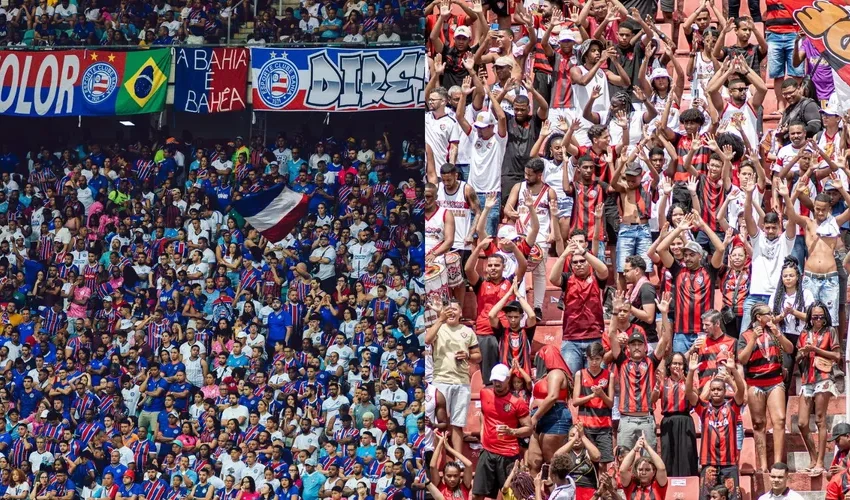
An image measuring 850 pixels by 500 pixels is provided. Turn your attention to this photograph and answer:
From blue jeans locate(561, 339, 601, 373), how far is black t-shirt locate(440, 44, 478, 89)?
430cm

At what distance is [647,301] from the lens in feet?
46.0

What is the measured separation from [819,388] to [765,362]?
0.51 meters

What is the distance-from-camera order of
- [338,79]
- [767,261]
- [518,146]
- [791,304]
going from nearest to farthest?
[791,304]
[767,261]
[518,146]
[338,79]

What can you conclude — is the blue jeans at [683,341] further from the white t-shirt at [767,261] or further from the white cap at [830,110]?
the white cap at [830,110]

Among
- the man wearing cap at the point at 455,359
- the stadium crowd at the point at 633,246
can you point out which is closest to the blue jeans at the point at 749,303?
the stadium crowd at the point at 633,246

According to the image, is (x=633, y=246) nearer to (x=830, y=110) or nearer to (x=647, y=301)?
(x=647, y=301)

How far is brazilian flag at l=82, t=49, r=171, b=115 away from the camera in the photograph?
84.4ft

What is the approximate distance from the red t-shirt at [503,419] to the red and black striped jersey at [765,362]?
207cm

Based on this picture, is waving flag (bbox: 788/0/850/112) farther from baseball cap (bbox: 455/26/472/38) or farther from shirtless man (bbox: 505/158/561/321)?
baseball cap (bbox: 455/26/472/38)

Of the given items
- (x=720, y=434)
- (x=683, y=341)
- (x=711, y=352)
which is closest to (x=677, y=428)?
(x=720, y=434)

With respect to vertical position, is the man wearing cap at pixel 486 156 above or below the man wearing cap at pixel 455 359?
above

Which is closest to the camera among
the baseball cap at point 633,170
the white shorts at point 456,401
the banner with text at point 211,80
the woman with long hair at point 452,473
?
the woman with long hair at point 452,473

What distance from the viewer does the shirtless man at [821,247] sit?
13773mm

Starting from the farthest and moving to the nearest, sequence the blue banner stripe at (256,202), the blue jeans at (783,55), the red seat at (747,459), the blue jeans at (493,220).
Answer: the blue banner stripe at (256,202) < the blue jeans at (783,55) < the blue jeans at (493,220) < the red seat at (747,459)
